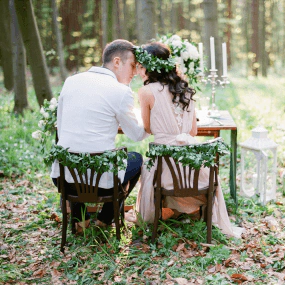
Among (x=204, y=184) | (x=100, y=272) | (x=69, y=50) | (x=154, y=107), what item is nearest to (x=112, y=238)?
(x=100, y=272)

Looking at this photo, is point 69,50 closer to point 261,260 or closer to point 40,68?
point 40,68

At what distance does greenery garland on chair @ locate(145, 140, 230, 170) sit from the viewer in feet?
11.4

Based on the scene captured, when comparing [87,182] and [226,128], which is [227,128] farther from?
[87,182]

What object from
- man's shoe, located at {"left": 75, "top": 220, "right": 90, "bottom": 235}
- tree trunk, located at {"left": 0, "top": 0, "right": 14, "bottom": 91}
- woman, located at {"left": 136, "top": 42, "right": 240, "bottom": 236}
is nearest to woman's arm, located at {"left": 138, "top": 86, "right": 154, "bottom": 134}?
woman, located at {"left": 136, "top": 42, "right": 240, "bottom": 236}

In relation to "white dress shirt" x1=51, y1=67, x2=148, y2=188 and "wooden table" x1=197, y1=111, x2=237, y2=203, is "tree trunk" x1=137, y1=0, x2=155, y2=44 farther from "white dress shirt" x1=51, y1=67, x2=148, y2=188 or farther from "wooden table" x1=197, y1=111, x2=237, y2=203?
"white dress shirt" x1=51, y1=67, x2=148, y2=188

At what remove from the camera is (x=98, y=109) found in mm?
3510

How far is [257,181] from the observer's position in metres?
4.91

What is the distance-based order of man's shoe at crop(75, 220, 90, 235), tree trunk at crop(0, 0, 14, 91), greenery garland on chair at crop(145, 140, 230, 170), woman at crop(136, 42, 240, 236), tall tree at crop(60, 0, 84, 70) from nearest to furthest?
greenery garland on chair at crop(145, 140, 230, 170) < woman at crop(136, 42, 240, 236) < man's shoe at crop(75, 220, 90, 235) < tree trunk at crop(0, 0, 14, 91) < tall tree at crop(60, 0, 84, 70)

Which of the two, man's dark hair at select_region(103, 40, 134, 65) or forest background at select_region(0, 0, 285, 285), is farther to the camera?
man's dark hair at select_region(103, 40, 134, 65)

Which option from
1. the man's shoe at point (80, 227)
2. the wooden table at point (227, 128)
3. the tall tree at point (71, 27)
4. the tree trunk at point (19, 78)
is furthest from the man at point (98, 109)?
the tall tree at point (71, 27)

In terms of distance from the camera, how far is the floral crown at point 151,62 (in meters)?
3.76

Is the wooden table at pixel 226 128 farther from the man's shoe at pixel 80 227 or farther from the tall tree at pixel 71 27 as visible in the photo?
the tall tree at pixel 71 27

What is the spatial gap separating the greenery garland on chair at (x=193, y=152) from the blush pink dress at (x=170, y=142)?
1.08 ft

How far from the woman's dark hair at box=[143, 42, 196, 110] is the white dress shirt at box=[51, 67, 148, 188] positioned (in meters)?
0.44
